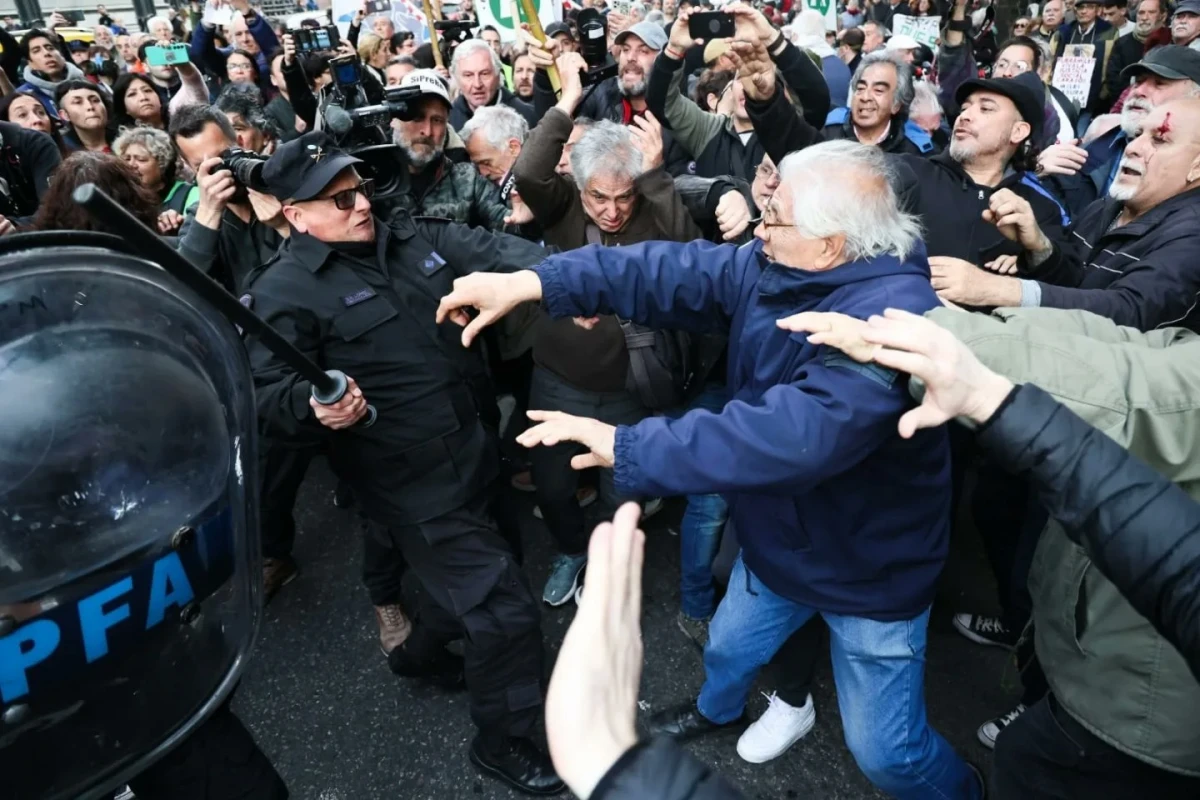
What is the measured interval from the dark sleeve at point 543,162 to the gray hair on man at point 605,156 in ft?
0.26

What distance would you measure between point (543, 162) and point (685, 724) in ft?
6.71

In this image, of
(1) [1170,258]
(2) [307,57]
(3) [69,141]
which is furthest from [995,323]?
(3) [69,141]

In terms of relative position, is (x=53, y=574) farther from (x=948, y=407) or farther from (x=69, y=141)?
(x=69, y=141)

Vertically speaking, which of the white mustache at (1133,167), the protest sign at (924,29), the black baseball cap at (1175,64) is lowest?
the protest sign at (924,29)

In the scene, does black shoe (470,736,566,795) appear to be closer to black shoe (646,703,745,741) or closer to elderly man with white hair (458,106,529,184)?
black shoe (646,703,745,741)

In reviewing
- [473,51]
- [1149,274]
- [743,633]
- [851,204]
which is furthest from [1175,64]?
[473,51]

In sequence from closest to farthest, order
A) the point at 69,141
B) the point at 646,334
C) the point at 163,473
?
the point at 163,473 → the point at 646,334 → the point at 69,141

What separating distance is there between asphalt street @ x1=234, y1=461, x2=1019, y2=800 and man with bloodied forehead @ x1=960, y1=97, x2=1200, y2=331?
1084 millimetres

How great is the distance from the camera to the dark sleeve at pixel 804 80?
310 centimetres

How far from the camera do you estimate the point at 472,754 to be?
2510 millimetres

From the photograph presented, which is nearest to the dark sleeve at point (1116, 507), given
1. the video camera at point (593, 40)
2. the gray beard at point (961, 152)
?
the gray beard at point (961, 152)

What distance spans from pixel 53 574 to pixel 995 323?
1.44 metres

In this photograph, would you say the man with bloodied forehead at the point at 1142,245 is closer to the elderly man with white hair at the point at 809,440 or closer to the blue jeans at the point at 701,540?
the elderly man with white hair at the point at 809,440

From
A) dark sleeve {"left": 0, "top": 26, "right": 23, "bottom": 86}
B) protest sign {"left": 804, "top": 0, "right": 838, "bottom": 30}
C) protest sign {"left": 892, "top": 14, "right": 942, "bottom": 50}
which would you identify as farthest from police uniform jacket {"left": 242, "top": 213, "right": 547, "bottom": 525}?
dark sleeve {"left": 0, "top": 26, "right": 23, "bottom": 86}
